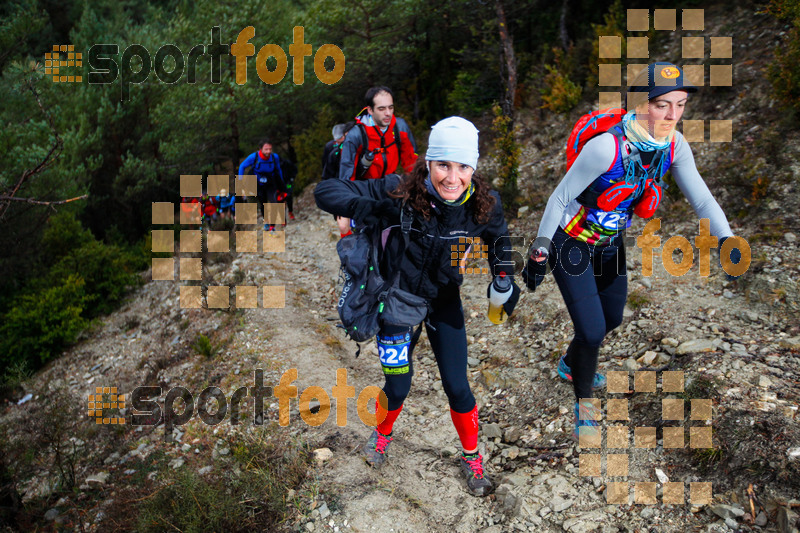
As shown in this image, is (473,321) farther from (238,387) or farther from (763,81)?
(763,81)

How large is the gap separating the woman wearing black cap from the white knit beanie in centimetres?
77

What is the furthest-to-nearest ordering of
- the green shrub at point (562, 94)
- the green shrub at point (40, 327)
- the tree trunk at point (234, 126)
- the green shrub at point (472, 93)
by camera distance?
the tree trunk at point (234, 126)
the green shrub at point (472, 93)
the green shrub at point (562, 94)
the green shrub at point (40, 327)

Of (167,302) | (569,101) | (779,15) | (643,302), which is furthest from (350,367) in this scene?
(779,15)

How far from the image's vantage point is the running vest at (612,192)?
3.37 m

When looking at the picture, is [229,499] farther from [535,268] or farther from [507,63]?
[507,63]

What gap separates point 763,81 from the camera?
7.57 meters

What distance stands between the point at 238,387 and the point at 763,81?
798 centimetres

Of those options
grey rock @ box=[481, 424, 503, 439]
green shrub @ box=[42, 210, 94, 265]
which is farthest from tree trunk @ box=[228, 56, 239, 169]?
grey rock @ box=[481, 424, 503, 439]

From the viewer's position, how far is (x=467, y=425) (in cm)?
374

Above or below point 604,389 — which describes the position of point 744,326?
above

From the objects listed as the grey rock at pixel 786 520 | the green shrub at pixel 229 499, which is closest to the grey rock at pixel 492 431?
the green shrub at pixel 229 499

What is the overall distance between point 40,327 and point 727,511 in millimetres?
10140

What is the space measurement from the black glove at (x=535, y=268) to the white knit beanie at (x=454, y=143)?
0.76 meters

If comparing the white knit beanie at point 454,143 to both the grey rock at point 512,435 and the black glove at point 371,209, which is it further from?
the grey rock at point 512,435
